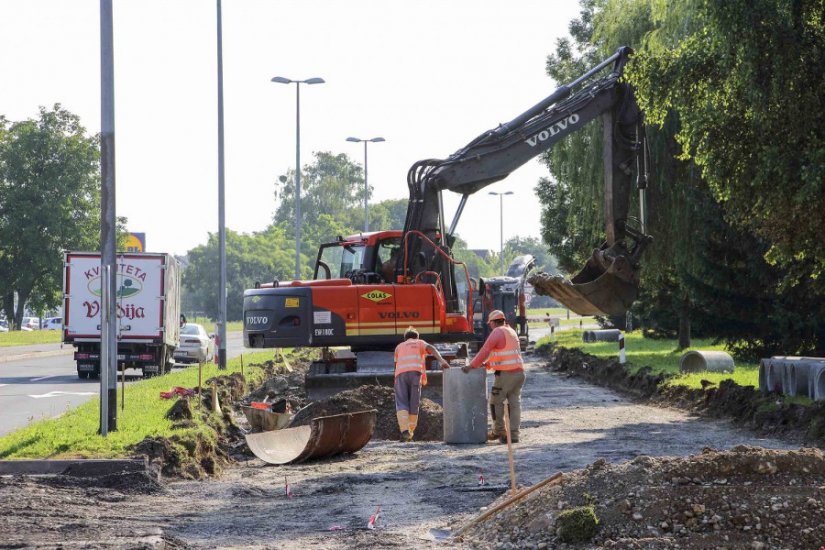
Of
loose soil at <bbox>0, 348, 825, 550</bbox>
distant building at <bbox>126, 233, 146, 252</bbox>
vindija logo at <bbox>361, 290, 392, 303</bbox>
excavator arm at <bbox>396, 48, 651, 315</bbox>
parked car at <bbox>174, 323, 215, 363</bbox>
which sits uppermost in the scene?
distant building at <bbox>126, 233, 146, 252</bbox>

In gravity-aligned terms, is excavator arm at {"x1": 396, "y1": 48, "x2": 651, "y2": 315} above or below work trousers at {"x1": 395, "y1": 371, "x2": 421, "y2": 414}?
above

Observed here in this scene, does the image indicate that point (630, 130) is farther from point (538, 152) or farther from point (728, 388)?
point (728, 388)

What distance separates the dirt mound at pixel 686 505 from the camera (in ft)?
28.8

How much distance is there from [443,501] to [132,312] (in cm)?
2275

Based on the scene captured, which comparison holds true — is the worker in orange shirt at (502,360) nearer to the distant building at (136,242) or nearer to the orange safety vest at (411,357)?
the orange safety vest at (411,357)

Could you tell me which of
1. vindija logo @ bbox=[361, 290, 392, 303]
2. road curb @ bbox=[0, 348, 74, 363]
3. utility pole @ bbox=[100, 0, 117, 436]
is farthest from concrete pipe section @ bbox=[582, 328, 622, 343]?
utility pole @ bbox=[100, 0, 117, 436]

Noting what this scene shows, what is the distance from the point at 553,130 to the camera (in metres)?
21.1

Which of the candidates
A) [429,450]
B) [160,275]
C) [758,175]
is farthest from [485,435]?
[160,275]

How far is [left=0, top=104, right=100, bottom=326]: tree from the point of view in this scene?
254 ft

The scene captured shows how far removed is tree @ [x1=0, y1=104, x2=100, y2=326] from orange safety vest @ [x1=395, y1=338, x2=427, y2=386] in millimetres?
62879

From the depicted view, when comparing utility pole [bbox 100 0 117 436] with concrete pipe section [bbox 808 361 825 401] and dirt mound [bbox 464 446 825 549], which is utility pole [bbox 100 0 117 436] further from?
concrete pipe section [bbox 808 361 825 401]

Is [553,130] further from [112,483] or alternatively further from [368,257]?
[112,483]

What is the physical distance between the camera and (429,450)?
16.6m

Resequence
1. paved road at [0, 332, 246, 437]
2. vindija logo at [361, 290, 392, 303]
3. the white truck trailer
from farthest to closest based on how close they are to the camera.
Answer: the white truck trailer < paved road at [0, 332, 246, 437] < vindija logo at [361, 290, 392, 303]
